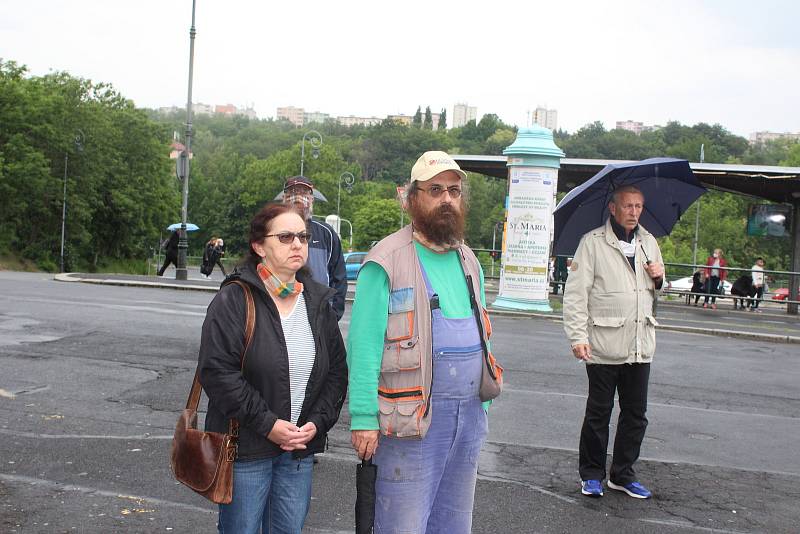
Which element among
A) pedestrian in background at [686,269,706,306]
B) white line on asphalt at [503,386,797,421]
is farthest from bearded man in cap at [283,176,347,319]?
pedestrian in background at [686,269,706,306]

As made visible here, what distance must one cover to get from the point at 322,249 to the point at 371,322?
9.49 ft

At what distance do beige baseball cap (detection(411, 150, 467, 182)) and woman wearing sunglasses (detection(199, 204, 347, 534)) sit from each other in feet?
1.74

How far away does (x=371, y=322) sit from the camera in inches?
134

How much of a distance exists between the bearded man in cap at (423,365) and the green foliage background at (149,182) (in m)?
49.7

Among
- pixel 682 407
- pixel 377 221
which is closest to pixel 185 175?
pixel 682 407

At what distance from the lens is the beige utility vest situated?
337 cm

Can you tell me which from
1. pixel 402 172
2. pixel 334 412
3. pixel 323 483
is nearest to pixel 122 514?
pixel 323 483

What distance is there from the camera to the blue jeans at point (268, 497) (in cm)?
338

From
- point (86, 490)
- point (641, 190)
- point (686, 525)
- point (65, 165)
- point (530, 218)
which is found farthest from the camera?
point (65, 165)

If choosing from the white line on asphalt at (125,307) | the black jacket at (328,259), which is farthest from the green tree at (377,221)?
the black jacket at (328,259)

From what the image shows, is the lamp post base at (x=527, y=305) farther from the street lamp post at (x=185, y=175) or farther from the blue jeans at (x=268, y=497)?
the blue jeans at (x=268, y=497)

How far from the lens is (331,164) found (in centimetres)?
9800

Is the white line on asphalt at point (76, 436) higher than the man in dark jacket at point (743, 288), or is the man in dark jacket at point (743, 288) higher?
the man in dark jacket at point (743, 288)

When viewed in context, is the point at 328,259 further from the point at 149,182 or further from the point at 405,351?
the point at 149,182
